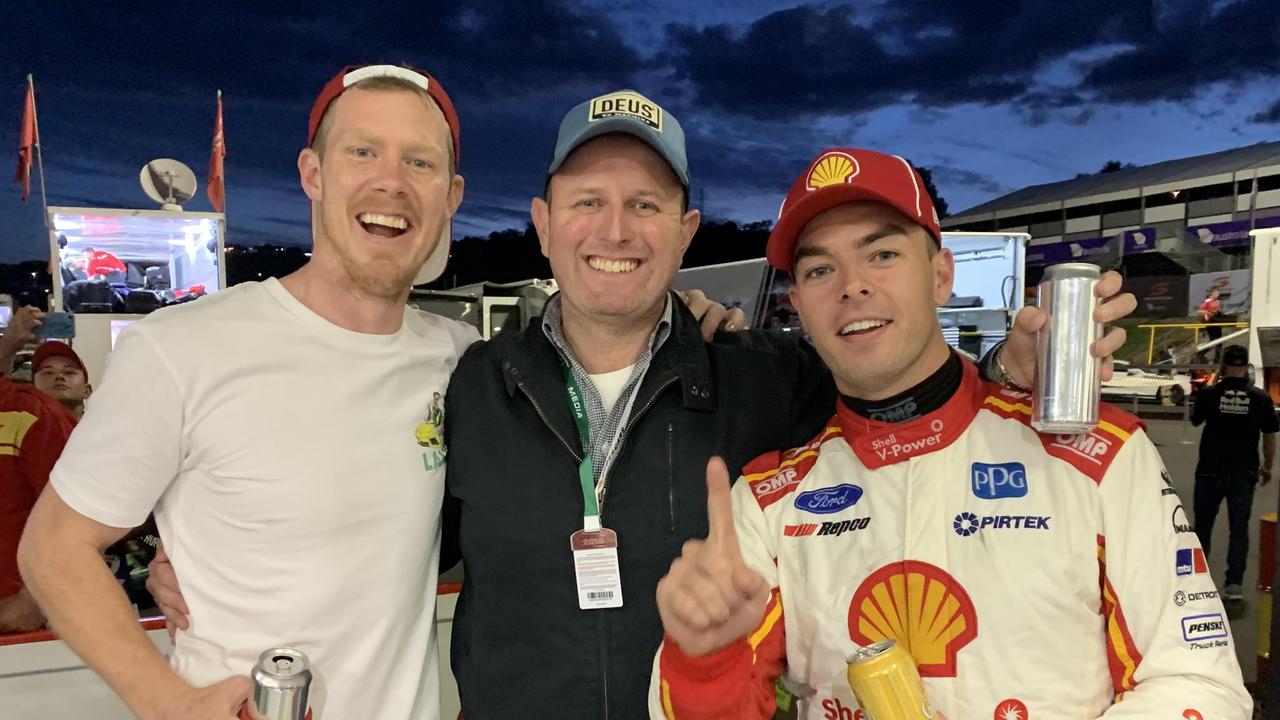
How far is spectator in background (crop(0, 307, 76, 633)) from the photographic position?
11.4 feet

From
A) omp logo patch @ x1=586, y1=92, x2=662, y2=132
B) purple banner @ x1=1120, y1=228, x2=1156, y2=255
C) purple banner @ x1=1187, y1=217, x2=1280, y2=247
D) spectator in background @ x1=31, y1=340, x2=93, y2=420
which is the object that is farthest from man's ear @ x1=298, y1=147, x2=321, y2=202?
purple banner @ x1=1187, y1=217, x2=1280, y2=247

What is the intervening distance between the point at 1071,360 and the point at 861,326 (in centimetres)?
38

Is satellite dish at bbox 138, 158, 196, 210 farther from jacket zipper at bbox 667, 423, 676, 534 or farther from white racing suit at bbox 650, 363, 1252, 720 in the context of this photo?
white racing suit at bbox 650, 363, 1252, 720

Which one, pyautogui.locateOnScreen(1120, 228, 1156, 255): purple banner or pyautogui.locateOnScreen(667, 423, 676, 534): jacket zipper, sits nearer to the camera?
pyautogui.locateOnScreen(667, 423, 676, 534): jacket zipper

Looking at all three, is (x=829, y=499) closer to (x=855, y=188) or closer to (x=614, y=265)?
(x=855, y=188)

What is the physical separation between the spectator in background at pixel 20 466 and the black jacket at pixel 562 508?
2873 millimetres

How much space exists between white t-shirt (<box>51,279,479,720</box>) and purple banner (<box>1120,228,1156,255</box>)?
31.1 metres

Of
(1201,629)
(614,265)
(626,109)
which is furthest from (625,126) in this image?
(1201,629)

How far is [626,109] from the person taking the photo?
191 centimetres

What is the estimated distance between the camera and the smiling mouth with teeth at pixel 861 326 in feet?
5.06

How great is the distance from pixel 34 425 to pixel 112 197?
57.1 metres

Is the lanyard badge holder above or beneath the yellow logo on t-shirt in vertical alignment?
beneath

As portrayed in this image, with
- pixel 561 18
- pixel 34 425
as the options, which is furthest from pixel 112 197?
pixel 34 425

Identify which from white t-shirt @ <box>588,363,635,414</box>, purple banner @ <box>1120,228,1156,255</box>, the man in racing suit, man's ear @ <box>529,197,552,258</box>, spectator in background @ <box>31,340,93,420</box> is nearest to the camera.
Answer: the man in racing suit
